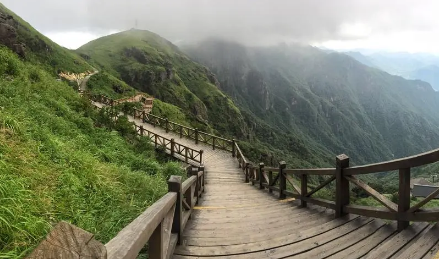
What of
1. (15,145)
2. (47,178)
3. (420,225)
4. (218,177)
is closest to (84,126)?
(15,145)

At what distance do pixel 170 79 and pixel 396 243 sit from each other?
4325 inches

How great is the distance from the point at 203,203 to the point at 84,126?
523 cm

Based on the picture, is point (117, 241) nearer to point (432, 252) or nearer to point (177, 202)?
point (177, 202)

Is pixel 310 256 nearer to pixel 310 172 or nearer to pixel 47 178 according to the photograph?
pixel 310 172

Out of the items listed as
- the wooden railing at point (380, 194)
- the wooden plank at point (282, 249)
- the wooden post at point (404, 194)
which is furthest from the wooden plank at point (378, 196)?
the wooden plank at point (282, 249)

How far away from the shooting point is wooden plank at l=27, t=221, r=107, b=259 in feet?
4.26

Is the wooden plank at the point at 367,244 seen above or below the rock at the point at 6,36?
below

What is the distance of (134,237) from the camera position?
6.70 feet

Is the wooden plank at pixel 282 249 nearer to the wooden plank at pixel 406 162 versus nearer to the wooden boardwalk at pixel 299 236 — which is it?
the wooden boardwalk at pixel 299 236

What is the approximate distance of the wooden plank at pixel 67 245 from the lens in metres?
1.30

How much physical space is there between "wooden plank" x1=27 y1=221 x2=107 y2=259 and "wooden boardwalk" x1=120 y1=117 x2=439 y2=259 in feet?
8.78

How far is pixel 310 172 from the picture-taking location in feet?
21.9

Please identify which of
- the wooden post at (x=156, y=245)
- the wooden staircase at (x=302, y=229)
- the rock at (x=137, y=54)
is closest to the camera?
the wooden post at (x=156, y=245)

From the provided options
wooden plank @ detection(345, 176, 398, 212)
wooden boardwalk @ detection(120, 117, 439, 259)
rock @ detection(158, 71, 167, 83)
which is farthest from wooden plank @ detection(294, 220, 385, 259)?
rock @ detection(158, 71, 167, 83)
